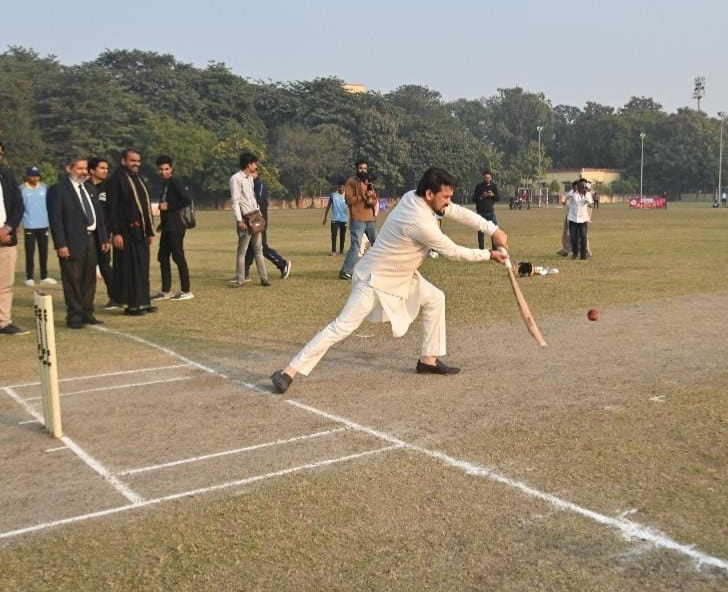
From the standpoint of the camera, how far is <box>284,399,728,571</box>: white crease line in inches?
140

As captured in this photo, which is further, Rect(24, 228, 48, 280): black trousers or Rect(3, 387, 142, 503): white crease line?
Rect(24, 228, 48, 280): black trousers

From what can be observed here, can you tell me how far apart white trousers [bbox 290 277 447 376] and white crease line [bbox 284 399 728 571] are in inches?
44.7

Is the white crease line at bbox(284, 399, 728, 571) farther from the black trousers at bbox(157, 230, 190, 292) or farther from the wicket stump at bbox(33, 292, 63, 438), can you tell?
the black trousers at bbox(157, 230, 190, 292)

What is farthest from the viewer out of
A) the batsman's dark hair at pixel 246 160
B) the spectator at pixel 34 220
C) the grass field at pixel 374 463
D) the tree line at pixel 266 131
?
the tree line at pixel 266 131

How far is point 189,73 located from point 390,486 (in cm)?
9646

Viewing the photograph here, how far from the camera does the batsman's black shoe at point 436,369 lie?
23.5ft

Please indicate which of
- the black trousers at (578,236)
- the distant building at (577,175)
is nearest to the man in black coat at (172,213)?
the black trousers at (578,236)

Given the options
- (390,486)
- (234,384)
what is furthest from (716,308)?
(390,486)

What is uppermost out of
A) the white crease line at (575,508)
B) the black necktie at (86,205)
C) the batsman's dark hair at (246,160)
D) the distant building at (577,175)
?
the distant building at (577,175)

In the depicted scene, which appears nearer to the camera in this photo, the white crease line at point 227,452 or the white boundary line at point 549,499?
the white boundary line at point 549,499

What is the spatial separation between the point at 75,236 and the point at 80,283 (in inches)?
24.8

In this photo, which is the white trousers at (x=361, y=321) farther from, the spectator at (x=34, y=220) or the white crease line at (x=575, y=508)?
the spectator at (x=34, y=220)

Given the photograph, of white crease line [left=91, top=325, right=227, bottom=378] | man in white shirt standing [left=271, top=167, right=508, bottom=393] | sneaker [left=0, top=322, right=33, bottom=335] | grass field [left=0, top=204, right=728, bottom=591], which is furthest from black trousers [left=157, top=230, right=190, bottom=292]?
man in white shirt standing [left=271, top=167, right=508, bottom=393]

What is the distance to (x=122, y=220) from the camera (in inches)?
434
